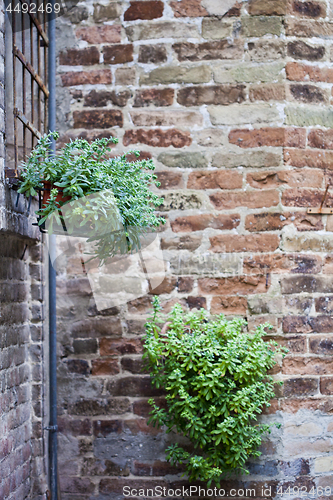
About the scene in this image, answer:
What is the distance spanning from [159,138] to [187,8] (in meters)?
0.75

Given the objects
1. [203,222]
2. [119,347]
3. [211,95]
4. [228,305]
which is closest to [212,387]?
[228,305]

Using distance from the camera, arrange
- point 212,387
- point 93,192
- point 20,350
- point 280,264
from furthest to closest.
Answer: point 280,264
point 20,350
point 212,387
point 93,192

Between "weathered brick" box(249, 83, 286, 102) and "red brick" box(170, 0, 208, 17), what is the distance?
1.75 feet

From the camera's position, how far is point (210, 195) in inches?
99.0

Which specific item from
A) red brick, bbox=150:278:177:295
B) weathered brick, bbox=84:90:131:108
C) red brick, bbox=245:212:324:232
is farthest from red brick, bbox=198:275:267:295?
weathered brick, bbox=84:90:131:108

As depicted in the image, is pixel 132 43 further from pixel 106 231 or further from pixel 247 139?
pixel 106 231

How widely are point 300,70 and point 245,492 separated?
7.52ft

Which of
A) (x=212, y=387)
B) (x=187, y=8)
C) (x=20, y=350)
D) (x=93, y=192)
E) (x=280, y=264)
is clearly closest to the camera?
(x=93, y=192)

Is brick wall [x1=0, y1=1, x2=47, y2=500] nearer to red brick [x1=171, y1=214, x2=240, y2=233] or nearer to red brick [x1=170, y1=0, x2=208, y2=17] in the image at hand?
red brick [x1=171, y1=214, x2=240, y2=233]

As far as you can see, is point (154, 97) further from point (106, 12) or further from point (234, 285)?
point (234, 285)

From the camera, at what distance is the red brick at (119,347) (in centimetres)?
247

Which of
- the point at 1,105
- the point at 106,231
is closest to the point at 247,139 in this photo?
the point at 106,231

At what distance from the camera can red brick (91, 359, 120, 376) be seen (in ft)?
8.09

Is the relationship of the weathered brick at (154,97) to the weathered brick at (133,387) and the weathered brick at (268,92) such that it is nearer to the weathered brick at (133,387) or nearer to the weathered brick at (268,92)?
the weathered brick at (268,92)
